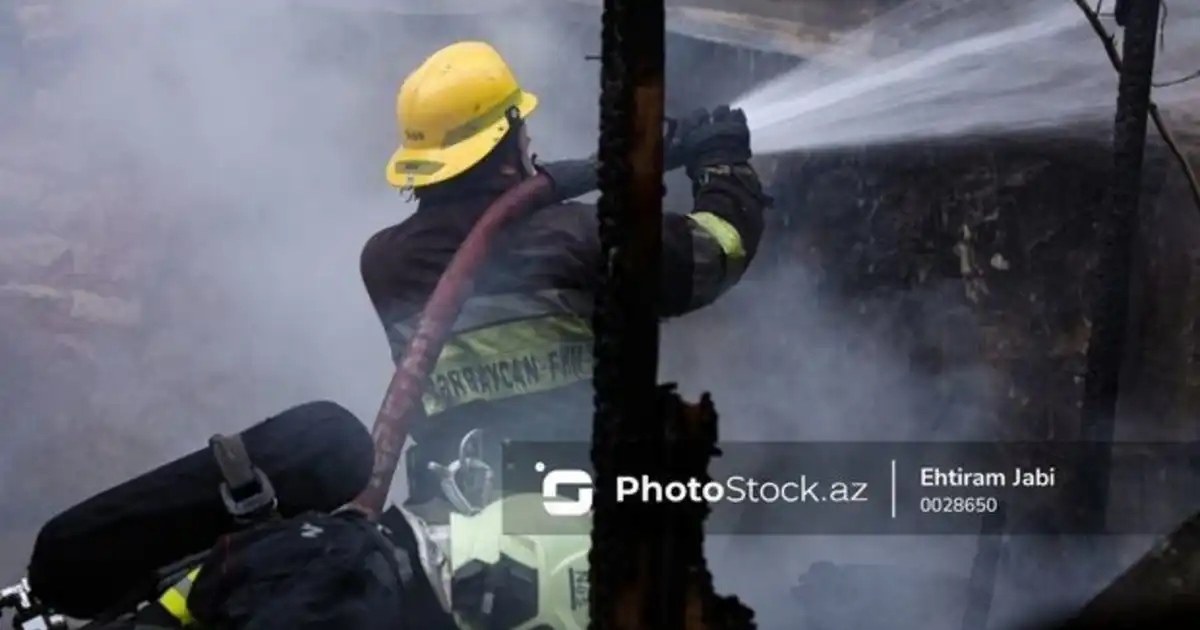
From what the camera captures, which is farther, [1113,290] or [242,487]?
[1113,290]

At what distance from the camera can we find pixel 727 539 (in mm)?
2814

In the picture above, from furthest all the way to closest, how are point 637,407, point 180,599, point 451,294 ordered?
point 451,294
point 637,407
point 180,599

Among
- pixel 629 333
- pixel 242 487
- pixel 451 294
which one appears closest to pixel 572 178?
pixel 451 294

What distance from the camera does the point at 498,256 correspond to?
8.64 ft

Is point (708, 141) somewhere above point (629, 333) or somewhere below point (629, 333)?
above

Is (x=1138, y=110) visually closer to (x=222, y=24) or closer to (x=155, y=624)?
(x=222, y=24)

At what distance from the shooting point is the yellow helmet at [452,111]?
2652 millimetres

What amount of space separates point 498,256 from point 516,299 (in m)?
0.08

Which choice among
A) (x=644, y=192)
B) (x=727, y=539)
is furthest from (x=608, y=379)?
(x=727, y=539)

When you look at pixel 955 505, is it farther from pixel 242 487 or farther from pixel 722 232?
pixel 242 487

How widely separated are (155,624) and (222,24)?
1.18 m

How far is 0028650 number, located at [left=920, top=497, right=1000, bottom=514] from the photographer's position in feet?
9.30

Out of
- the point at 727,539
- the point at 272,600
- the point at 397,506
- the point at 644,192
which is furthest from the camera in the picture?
the point at 727,539

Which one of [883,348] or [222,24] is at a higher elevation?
[222,24]
